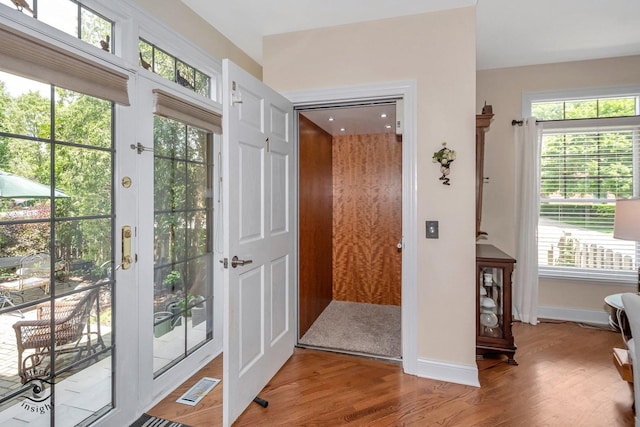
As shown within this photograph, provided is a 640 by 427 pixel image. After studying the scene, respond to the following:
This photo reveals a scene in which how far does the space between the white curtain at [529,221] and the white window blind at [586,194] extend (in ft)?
0.82

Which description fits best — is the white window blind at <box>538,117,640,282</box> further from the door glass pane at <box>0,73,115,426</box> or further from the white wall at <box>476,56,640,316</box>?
the door glass pane at <box>0,73,115,426</box>

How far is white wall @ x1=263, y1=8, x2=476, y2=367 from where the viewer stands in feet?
7.53

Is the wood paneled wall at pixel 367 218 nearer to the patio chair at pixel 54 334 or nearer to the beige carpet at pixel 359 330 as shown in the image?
the beige carpet at pixel 359 330

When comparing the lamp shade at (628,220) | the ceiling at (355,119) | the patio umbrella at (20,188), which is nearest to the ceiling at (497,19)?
the ceiling at (355,119)

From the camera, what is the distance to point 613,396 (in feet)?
6.96

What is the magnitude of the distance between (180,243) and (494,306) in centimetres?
255

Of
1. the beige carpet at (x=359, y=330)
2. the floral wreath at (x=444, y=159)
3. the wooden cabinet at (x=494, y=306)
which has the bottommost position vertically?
the beige carpet at (x=359, y=330)

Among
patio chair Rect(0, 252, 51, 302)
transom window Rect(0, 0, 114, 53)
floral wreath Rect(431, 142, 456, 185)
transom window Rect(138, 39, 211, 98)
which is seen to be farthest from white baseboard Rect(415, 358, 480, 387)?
transom window Rect(0, 0, 114, 53)

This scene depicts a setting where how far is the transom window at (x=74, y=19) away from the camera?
1.42 metres

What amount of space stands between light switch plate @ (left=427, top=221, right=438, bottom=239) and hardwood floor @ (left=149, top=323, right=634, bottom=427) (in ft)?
3.47

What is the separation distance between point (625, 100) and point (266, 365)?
4.36 meters

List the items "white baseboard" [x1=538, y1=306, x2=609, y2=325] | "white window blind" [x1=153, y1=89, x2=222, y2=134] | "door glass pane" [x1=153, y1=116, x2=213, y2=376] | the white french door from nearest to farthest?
1. the white french door
2. "white window blind" [x1=153, y1=89, x2=222, y2=134]
3. "door glass pane" [x1=153, y1=116, x2=213, y2=376]
4. "white baseboard" [x1=538, y1=306, x2=609, y2=325]

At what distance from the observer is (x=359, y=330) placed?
10.7ft

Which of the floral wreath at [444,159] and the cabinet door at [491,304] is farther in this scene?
the cabinet door at [491,304]
